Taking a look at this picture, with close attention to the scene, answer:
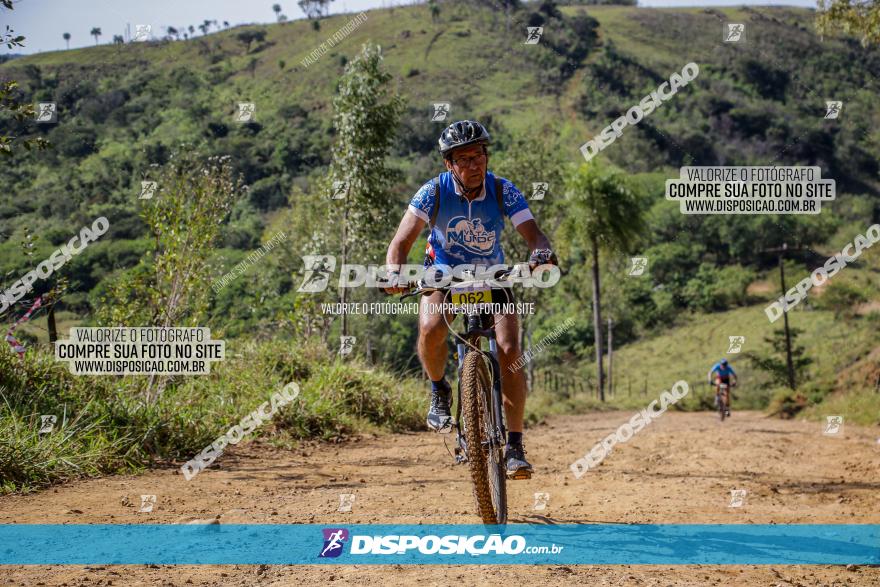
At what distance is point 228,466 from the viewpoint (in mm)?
8844

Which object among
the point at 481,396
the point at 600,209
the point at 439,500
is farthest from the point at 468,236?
the point at 600,209

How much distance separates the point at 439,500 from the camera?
708 centimetres

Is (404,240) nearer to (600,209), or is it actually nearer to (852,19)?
(852,19)

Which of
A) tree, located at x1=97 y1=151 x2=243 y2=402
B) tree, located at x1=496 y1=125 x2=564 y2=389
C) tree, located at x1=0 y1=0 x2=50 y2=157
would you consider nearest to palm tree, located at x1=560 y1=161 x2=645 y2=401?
tree, located at x1=496 y1=125 x2=564 y2=389

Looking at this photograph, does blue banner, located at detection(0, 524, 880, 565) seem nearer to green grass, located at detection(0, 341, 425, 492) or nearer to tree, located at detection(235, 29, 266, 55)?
green grass, located at detection(0, 341, 425, 492)

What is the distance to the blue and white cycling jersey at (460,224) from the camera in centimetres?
595

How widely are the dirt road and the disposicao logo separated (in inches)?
11.3

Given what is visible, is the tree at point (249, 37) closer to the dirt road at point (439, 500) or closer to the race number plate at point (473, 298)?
the dirt road at point (439, 500)

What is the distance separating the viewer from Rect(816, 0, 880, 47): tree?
1606 cm

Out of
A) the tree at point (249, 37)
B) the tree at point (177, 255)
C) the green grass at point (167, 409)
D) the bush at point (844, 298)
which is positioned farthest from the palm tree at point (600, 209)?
Result: the tree at point (249, 37)

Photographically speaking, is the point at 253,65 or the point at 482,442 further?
the point at 253,65

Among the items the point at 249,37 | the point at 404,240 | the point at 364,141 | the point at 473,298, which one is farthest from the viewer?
the point at 249,37

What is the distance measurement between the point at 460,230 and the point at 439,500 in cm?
271

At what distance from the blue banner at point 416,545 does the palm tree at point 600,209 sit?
2899 centimetres
